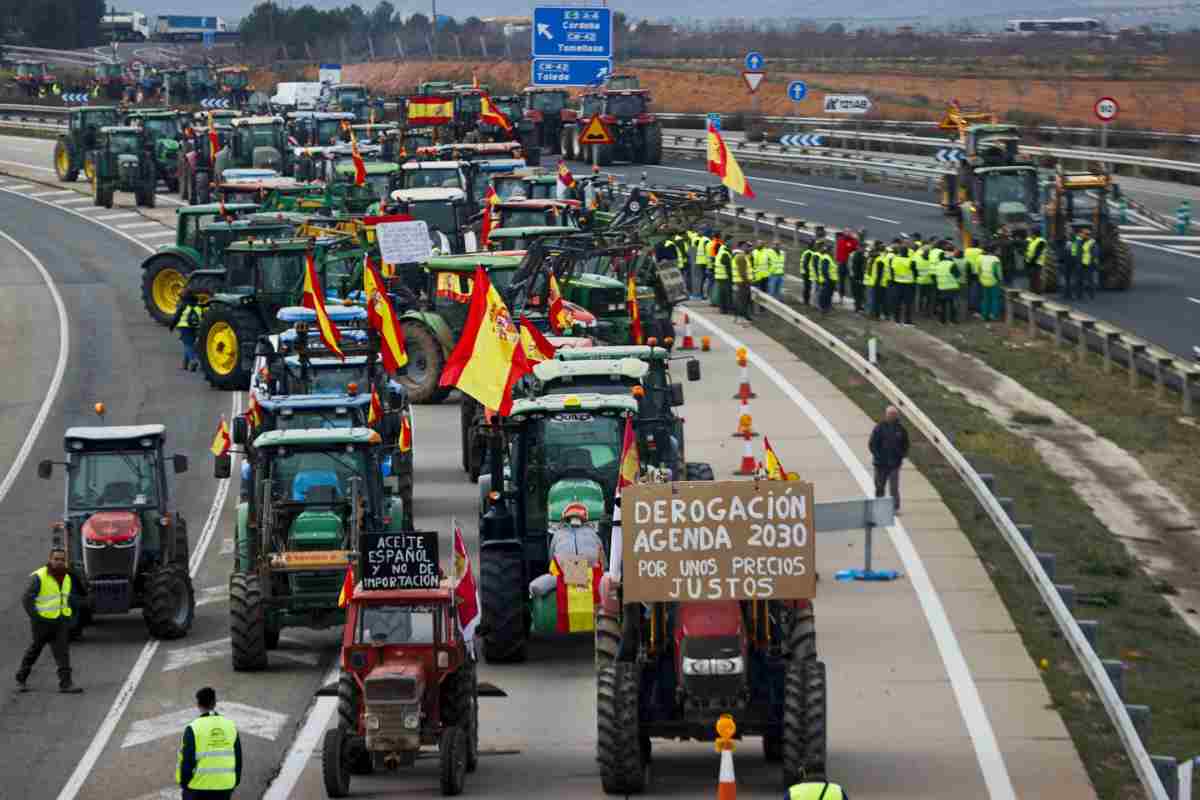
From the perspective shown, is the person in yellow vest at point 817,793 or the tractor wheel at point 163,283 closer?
the person in yellow vest at point 817,793

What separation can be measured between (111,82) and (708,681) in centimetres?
8655

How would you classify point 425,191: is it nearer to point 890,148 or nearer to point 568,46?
point 568,46

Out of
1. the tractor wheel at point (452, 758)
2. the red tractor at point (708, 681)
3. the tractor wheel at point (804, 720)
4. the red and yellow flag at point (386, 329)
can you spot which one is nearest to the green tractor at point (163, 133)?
the red and yellow flag at point (386, 329)

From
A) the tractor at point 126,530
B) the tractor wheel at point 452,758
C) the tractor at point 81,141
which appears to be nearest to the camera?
the tractor wheel at point 452,758

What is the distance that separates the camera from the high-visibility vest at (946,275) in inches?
1683

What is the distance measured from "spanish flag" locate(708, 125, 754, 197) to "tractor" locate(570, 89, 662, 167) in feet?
86.0

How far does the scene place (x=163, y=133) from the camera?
212ft

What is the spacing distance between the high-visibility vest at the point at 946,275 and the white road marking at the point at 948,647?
30.5 feet

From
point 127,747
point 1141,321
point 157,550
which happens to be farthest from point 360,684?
point 1141,321

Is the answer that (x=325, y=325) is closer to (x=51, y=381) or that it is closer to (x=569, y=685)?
(x=569, y=685)

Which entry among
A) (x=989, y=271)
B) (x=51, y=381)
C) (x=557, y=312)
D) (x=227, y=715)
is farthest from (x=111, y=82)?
(x=227, y=715)

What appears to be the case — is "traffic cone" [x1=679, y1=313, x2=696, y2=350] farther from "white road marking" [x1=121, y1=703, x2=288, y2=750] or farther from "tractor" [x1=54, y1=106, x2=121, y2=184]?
"tractor" [x1=54, y1=106, x2=121, y2=184]

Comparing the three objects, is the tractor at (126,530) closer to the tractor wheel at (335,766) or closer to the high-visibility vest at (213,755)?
the tractor wheel at (335,766)

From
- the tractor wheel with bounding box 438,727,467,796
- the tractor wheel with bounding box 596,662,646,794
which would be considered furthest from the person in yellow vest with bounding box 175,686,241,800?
the tractor wheel with bounding box 596,662,646,794
